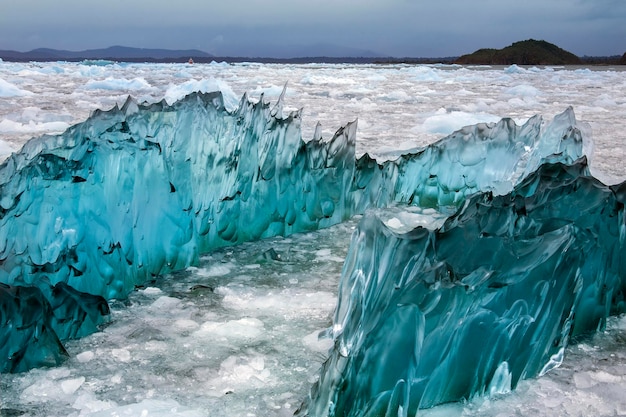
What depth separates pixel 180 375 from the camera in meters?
1.47

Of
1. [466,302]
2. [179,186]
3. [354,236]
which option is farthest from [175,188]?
[466,302]

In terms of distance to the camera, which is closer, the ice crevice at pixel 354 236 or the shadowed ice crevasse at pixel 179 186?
the ice crevice at pixel 354 236

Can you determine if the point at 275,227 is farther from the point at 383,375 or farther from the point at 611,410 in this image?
the point at 611,410

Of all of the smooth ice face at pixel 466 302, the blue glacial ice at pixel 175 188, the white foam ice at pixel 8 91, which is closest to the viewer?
the smooth ice face at pixel 466 302

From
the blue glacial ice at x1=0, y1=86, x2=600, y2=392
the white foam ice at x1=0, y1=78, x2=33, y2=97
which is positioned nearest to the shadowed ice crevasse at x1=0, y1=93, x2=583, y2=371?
the blue glacial ice at x1=0, y1=86, x2=600, y2=392

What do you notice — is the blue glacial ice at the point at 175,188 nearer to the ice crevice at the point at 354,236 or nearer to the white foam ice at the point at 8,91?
the ice crevice at the point at 354,236

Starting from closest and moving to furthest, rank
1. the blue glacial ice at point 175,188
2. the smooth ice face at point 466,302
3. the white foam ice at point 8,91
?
the smooth ice face at point 466,302 < the blue glacial ice at point 175,188 < the white foam ice at point 8,91

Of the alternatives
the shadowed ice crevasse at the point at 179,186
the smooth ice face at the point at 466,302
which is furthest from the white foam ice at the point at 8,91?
the smooth ice face at the point at 466,302

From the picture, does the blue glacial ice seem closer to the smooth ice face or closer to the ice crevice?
the ice crevice

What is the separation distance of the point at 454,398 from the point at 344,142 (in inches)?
67.8

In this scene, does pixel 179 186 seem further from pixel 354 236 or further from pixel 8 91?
pixel 8 91

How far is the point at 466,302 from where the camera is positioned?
1431 millimetres

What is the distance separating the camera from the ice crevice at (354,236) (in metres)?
1.38

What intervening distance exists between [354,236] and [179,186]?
0.95m
